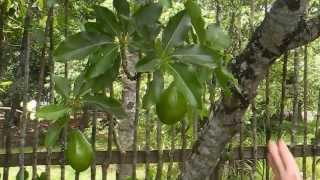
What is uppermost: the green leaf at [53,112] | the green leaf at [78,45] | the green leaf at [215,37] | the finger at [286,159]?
the green leaf at [215,37]

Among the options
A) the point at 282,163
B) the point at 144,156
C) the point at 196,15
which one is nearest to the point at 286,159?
the point at 282,163

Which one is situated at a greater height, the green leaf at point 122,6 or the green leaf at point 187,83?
the green leaf at point 122,6

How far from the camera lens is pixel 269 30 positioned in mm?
1317

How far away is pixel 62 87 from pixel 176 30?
277mm

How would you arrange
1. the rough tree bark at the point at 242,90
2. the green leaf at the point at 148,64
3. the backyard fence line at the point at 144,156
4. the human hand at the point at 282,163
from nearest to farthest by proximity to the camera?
the green leaf at the point at 148,64 → the human hand at the point at 282,163 → the rough tree bark at the point at 242,90 → the backyard fence line at the point at 144,156

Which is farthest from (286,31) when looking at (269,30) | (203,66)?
(203,66)

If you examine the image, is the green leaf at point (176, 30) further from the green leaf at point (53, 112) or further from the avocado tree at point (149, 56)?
the green leaf at point (53, 112)

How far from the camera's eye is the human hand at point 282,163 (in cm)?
111

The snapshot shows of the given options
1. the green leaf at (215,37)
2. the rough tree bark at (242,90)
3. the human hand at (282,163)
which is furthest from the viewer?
the rough tree bark at (242,90)

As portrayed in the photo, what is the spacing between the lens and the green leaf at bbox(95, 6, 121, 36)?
0.92 meters

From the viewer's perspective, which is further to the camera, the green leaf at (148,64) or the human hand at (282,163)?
the human hand at (282,163)

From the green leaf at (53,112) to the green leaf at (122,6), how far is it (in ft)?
0.64

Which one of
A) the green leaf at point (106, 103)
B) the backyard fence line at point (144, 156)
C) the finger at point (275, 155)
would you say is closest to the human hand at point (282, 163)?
the finger at point (275, 155)

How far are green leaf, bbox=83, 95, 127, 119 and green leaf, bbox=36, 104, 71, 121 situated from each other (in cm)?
5
